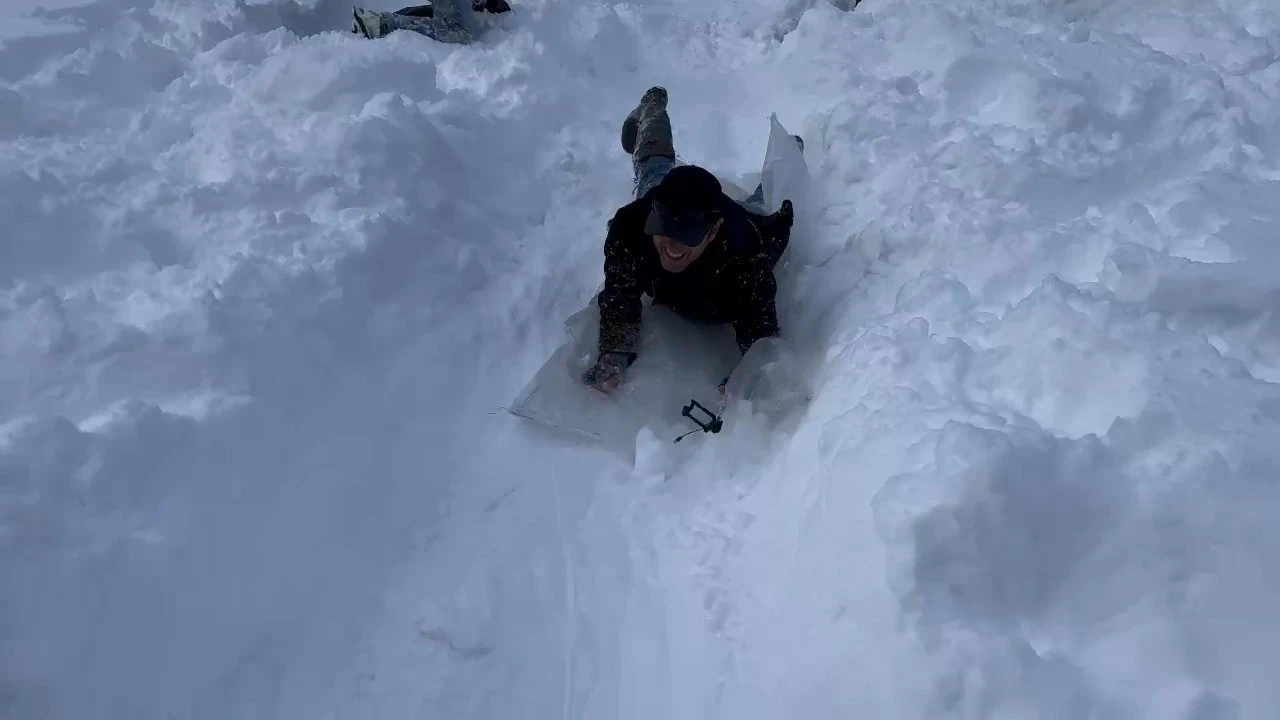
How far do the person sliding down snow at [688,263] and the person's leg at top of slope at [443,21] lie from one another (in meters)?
3.02

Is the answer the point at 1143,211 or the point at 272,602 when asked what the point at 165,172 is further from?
the point at 1143,211

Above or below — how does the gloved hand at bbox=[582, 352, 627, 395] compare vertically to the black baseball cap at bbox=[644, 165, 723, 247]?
below

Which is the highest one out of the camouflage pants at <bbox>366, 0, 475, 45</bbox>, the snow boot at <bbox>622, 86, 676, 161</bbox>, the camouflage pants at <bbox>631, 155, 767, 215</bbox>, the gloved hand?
the camouflage pants at <bbox>366, 0, 475, 45</bbox>

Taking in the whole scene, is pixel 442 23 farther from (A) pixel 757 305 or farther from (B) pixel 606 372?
(A) pixel 757 305

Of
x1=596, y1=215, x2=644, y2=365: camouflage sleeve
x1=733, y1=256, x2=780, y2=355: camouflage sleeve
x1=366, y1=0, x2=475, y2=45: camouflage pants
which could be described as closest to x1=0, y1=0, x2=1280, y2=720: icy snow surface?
x1=733, y1=256, x2=780, y2=355: camouflage sleeve

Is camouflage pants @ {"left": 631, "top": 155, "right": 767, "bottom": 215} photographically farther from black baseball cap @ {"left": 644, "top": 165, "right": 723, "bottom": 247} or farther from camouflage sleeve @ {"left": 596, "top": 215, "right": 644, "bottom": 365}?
black baseball cap @ {"left": 644, "top": 165, "right": 723, "bottom": 247}

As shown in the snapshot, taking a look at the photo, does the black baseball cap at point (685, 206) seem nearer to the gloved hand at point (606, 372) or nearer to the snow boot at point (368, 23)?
the gloved hand at point (606, 372)

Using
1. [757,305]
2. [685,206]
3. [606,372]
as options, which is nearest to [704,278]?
[757,305]

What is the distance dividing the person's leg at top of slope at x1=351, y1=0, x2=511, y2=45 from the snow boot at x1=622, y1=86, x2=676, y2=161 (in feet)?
5.87

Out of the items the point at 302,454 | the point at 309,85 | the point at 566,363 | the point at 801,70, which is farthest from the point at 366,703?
the point at 801,70

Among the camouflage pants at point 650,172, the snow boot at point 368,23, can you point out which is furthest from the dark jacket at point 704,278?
the snow boot at point 368,23

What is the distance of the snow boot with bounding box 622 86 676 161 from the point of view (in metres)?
3.63

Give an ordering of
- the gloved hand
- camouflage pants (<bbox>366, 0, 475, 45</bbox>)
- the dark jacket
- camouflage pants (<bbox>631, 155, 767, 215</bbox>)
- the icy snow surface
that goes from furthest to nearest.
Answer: camouflage pants (<bbox>366, 0, 475, 45</bbox>), camouflage pants (<bbox>631, 155, 767, 215</bbox>), the gloved hand, the dark jacket, the icy snow surface

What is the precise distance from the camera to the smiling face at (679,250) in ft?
8.35
